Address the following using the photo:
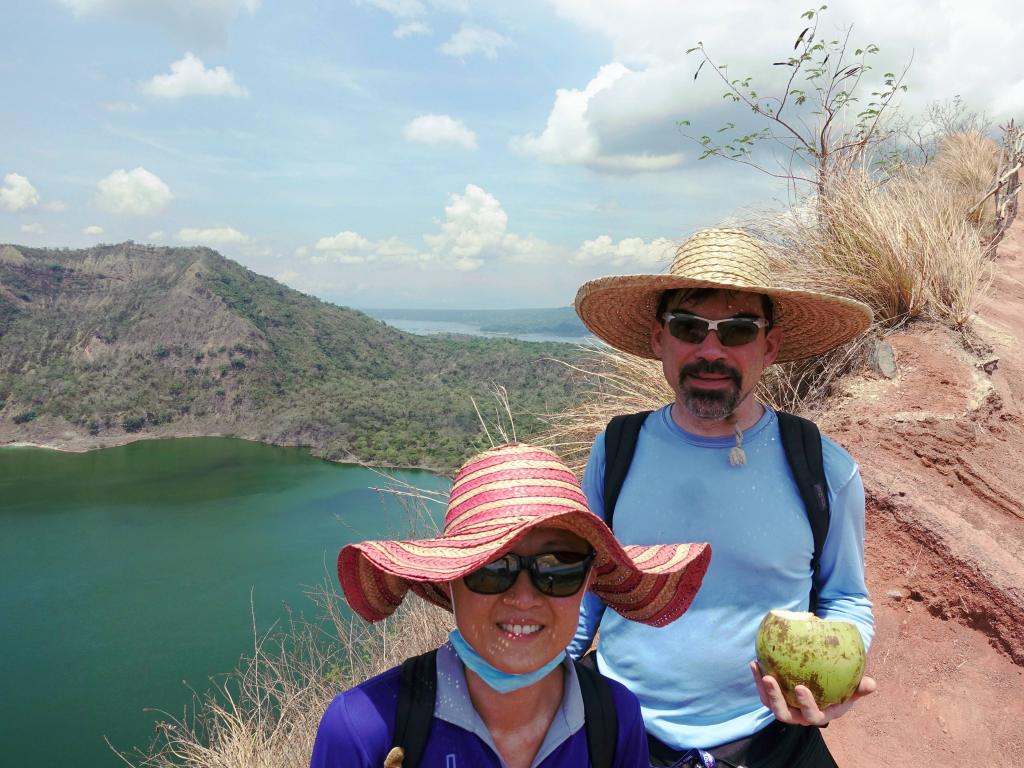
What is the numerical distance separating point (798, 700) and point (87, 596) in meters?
36.6

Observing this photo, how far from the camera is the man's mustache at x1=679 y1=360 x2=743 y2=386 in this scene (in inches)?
63.3

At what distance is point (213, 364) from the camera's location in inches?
3029

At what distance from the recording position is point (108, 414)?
213 ft

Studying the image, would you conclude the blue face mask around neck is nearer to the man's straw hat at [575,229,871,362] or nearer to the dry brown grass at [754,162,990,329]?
the man's straw hat at [575,229,871,362]

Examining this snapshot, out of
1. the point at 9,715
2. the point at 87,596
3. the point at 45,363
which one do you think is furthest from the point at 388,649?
the point at 45,363

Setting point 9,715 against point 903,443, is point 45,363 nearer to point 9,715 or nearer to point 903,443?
point 9,715

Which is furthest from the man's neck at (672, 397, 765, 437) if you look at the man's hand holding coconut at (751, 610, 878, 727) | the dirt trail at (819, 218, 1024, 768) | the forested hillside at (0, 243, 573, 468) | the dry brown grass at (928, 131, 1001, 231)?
the forested hillside at (0, 243, 573, 468)

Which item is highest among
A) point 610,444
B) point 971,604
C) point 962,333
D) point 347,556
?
point 962,333

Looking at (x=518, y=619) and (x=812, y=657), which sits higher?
(x=518, y=619)

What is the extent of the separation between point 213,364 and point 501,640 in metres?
83.1

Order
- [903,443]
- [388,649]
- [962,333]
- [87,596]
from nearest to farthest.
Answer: [903,443] → [962,333] → [388,649] → [87,596]

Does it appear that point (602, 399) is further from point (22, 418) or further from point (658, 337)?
point (22, 418)

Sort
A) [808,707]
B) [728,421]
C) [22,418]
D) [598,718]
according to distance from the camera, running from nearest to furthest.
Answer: [598,718] < [808,707] < [728,421] < [22,418]

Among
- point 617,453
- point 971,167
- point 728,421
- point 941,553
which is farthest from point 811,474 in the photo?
point 971,167
